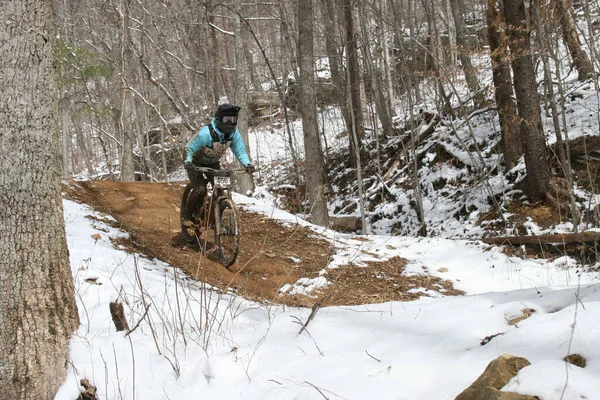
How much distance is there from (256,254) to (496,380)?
5.81 m

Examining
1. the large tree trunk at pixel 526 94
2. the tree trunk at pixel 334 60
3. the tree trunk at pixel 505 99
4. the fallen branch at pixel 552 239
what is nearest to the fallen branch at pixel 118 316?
the fallen branch at pixel 552 239

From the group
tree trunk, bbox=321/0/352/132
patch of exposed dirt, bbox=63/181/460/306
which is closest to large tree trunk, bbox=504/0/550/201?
patch of exposed dirt, bbox=63/181/460/306

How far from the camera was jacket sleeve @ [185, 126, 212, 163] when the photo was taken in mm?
6691

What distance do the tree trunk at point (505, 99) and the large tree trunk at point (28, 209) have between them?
Result: 9137mm

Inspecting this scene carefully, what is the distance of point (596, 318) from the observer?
7.91 ft

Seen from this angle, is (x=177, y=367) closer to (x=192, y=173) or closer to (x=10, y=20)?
(x=10, y=20)

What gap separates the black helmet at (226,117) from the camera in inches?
257

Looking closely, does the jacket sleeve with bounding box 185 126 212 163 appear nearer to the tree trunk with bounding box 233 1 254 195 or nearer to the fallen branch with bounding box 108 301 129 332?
the fallen branch with bounding box 108 301 129 332

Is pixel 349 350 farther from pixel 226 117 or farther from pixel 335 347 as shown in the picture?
pixel 226 117

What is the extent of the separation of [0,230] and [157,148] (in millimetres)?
26318

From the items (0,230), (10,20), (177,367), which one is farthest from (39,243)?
(10,20)

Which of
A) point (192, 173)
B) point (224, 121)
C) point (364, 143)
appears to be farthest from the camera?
point (364, 143)

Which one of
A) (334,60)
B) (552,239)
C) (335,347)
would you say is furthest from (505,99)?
(335,347)

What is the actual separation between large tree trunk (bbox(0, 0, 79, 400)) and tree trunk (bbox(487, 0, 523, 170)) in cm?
914
